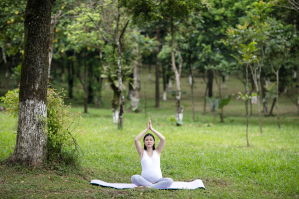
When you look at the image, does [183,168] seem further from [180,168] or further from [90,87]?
[90,87]

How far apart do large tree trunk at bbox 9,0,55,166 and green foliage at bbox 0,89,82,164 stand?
0.56ft

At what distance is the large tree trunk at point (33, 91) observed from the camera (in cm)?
544

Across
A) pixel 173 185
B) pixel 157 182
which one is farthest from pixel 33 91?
pixel 173 185

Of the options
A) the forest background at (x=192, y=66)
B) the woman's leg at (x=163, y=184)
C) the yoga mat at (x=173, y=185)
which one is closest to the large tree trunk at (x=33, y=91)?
the forest background at (x=192, y=66)

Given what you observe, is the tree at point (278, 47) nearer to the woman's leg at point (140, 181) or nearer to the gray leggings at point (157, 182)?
Result: the gray leggings at point (157, 182)

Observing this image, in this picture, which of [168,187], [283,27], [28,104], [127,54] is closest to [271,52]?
[283,27]

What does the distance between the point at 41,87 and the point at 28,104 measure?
1.37ft

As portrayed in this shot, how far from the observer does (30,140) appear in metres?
5.44

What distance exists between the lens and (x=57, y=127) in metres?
5.77

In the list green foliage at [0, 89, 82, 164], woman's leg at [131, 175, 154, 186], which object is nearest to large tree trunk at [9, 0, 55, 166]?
green foliage at [0, 89, 82, 164]

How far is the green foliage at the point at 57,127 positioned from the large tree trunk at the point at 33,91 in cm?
17

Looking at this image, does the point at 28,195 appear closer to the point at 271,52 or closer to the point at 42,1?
the point at 42,1

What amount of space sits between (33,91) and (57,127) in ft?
2.93

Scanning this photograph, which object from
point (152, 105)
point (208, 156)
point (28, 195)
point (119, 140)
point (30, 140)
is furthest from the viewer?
point (152, 105)
